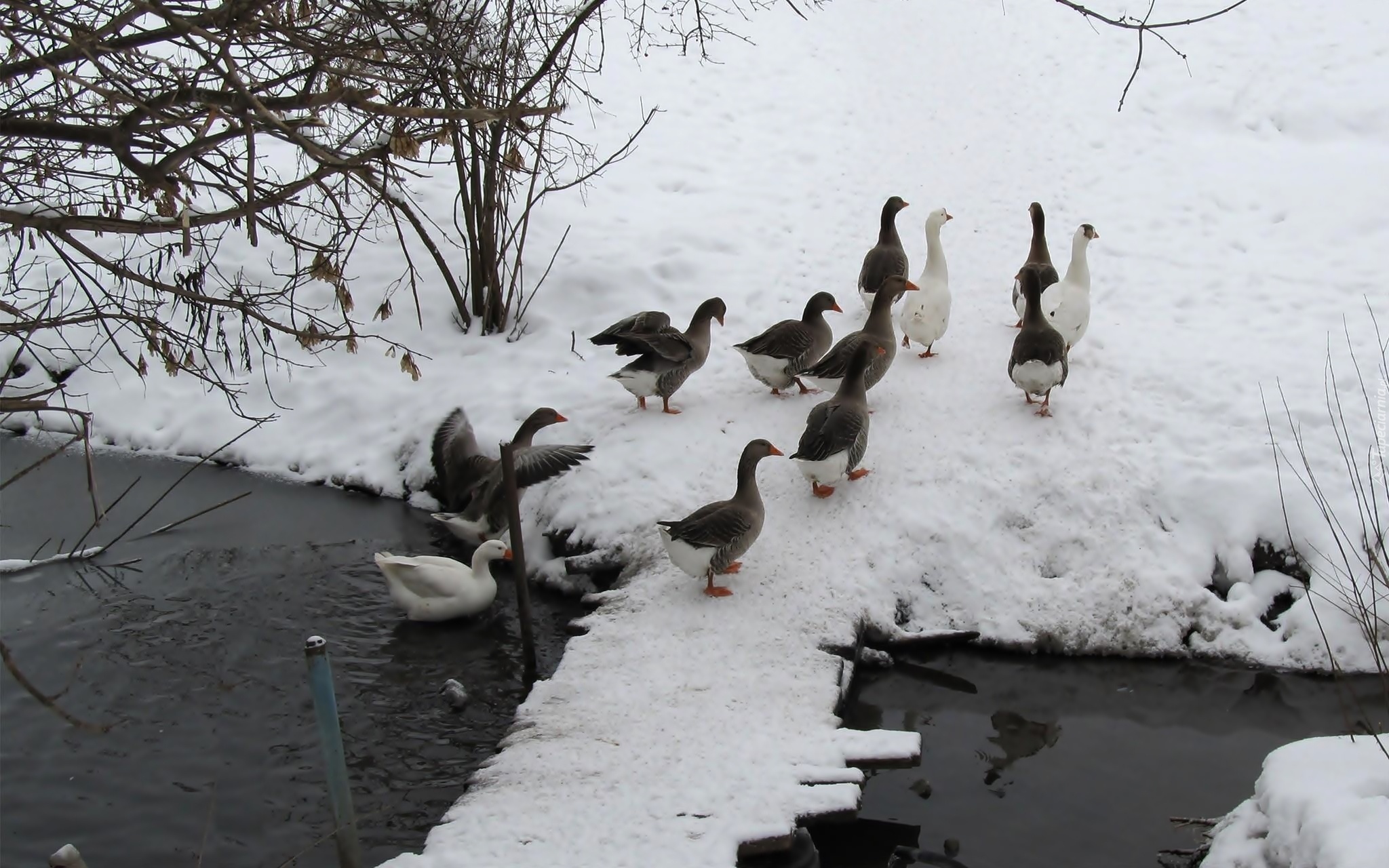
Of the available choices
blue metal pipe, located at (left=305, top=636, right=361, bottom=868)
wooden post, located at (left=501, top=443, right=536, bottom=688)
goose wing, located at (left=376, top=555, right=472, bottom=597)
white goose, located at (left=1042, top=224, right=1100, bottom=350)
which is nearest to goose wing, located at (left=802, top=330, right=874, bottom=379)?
white goose, located at (left=1042, top=224, right=1100, bottom=350)

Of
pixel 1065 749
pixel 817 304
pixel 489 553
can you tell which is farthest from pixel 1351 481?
pixel 489 553

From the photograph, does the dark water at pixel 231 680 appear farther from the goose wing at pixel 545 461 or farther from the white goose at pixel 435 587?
the goose wing at pixel 545 461

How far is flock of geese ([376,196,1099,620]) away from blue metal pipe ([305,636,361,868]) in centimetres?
269

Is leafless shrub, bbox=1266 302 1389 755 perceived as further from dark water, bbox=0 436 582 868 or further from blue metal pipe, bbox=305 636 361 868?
blue metal pipe, bbox=305 636 361 868

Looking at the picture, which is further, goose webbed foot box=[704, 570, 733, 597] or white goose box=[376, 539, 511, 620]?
white goose box=[376, 539, 511, 620]

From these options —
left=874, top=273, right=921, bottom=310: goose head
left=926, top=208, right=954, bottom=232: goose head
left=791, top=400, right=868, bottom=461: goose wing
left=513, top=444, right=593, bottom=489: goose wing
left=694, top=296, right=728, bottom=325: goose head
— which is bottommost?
left=513, top=444, right=593, bottom=489: goose wing

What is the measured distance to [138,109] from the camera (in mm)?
3832

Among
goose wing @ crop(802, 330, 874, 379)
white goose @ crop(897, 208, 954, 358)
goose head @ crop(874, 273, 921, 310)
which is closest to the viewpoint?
goose wing @ crop(802, 330, 874, 379)

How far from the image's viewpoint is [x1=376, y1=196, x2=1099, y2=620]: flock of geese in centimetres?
757

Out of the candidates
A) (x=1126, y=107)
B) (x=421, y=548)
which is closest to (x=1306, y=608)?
(x=421, y=548)

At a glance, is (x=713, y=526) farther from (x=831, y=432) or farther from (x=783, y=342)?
(x=783, y=342)

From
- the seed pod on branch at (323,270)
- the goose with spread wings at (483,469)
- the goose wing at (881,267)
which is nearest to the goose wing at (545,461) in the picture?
the goose with spread wings at (483,469)

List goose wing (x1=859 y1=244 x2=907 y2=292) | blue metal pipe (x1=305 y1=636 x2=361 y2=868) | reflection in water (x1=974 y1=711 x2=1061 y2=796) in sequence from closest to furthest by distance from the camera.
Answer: blue metal pipe (x1=305 y1=636 x2=361 y2=868), reflection in water (x1=974 y1=711 x2=1061 y2=796), goose wing (x1=859 y1=244 x2=907 y2=292)

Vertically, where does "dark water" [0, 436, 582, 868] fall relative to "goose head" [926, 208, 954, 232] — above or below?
below
